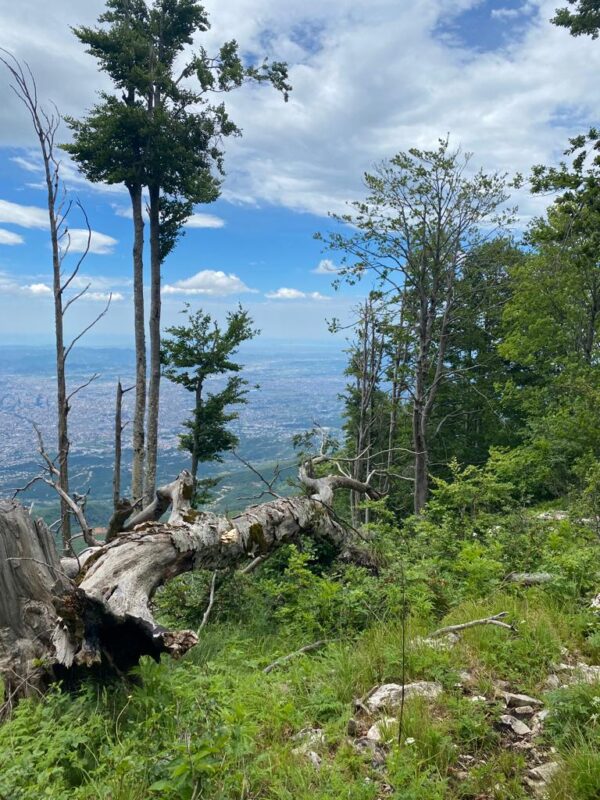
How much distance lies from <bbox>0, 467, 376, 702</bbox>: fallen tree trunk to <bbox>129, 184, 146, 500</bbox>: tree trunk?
8.91 m

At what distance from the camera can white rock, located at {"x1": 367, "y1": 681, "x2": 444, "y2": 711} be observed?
3.17 m

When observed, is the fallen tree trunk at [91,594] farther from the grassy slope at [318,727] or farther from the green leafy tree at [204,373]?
the green leafy tree at [204,373]

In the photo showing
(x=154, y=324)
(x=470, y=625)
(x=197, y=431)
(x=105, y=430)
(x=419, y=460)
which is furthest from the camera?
(x=105, y=430)

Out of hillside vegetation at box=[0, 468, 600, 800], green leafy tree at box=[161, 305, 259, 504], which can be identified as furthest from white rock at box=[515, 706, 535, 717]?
green leafy tree at box=[161, 305, 259, 504]

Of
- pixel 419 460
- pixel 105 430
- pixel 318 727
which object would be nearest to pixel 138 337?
pixel 419 460

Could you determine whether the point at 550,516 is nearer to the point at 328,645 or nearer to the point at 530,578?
the point at 530,578

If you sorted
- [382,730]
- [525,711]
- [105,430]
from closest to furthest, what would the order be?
[382,730] → [525,711] → [105,430]

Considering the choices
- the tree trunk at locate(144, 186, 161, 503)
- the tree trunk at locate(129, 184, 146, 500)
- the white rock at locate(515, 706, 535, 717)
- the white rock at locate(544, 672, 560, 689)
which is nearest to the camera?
the white rock at locate(515, 706, 535, 717)

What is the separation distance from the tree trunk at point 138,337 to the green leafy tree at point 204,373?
4.24 metres

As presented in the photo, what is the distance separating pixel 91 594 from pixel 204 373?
16.0 meters

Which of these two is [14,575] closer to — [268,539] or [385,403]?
[268,539]

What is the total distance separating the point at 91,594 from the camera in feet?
10.9

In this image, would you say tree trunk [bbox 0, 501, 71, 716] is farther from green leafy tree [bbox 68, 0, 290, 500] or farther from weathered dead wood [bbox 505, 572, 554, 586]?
green leafy tree [bbox 68, 0, 290, 500]

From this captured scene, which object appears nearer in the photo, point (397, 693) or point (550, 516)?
point (397, 693)
